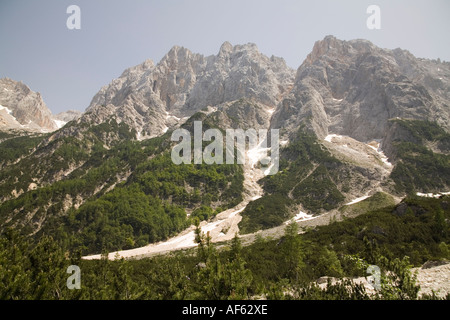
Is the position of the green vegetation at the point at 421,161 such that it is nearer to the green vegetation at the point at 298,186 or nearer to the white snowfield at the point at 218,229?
the green vegetation at the point at 298,186

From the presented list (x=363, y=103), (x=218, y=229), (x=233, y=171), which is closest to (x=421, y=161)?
(x=363, y=103)

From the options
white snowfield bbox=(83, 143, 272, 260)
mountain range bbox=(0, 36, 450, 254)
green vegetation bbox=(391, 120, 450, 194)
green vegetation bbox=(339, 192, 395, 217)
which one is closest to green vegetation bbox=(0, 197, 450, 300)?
white snowfield bbox=(83, 143, 272, 260)

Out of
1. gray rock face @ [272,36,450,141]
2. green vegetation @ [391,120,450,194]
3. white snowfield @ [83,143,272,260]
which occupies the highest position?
gray rock face @ [272,36,450,141]

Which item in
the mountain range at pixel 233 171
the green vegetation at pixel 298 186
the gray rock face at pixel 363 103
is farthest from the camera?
the gray rock face at pixel 363 103

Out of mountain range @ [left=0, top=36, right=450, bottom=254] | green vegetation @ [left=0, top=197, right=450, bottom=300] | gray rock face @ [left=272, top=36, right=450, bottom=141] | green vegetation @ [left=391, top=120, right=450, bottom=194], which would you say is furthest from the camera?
gray rock face @ [left=272, top=36, right=450, bottom=141]

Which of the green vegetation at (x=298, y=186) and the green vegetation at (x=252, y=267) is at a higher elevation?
the green vegetation at (x=298, y=186)

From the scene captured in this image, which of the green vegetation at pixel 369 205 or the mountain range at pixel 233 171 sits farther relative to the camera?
the mountain range at pixel 233 171

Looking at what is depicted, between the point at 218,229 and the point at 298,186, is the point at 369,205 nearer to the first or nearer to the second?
the point at 298,186

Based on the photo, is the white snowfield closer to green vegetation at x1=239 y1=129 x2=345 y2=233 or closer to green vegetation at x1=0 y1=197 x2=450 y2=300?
green vegetation at x1=239 y1=129 x2=345 y2=233

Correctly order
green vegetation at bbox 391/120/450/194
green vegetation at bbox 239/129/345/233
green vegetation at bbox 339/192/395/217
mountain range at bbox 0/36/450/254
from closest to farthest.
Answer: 1. green vegetation at bbox 339/192/395/217
2. mountain range at bbox 0/36/450/254
3. green vegetation at bbox 239/129/345/233
4. green vegetation at bbox 391/120/450/194

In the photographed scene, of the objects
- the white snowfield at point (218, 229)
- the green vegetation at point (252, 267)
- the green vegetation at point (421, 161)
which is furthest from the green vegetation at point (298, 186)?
the green vegetation at point (252, 267)
